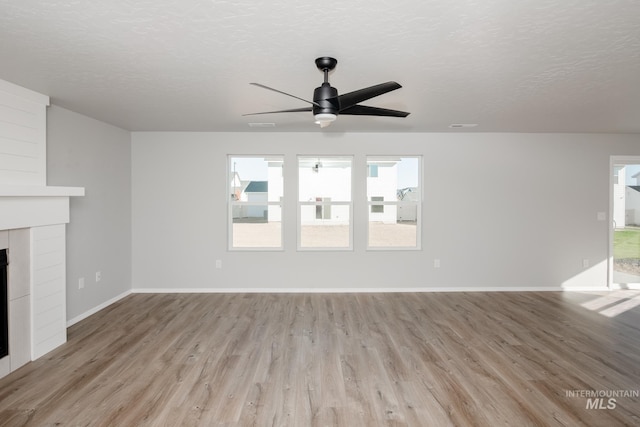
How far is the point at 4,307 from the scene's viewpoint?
260 centimetres

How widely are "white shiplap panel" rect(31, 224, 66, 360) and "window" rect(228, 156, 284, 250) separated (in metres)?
2.24

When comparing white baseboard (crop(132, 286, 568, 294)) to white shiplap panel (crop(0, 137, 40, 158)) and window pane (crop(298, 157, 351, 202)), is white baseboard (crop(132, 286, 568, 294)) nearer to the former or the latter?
window pane (crop(298, 157, 351, 202))

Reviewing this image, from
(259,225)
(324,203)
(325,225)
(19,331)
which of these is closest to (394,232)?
(325,225)

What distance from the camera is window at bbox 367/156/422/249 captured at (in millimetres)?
5031

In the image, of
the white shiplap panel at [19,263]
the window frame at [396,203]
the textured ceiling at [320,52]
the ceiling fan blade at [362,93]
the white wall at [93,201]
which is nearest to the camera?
the textured ceiling at [320,52]

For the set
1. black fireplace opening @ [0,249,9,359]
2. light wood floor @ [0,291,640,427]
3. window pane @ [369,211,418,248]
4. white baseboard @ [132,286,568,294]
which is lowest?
light wood floor @ [0,291,640,427]

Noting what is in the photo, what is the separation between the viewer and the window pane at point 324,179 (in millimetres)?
5020

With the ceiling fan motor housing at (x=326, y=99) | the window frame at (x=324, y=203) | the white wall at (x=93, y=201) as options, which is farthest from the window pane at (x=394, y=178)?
the white wall at (x=93, y=201)

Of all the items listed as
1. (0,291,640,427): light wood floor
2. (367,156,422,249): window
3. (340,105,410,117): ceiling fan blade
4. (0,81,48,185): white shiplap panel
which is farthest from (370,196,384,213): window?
(0,81,48,185): white shiplap panel

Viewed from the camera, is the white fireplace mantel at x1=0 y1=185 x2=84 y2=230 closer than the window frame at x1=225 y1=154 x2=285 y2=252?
Yes

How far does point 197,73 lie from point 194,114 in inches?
53.9

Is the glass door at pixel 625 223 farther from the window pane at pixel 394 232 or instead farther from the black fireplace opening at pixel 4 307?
the black fireplace opening at pixel 4 307

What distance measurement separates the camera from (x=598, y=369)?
2670mm

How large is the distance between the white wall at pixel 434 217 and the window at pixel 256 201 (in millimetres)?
162
